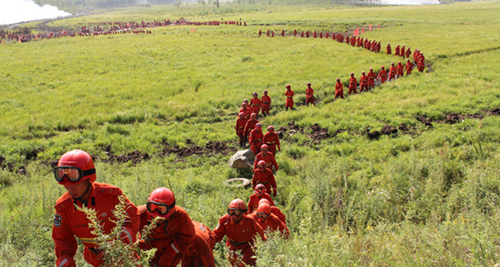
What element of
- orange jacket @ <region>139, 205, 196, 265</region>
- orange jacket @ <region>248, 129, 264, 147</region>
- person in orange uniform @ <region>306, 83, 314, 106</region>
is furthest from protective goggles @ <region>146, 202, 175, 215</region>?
person in orange uniform @ <region>306, 83, 314, 106</region>

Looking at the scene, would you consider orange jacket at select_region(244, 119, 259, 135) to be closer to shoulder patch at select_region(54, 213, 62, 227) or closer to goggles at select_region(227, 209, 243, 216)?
goggles at select_region(227, 209, 243, 216)

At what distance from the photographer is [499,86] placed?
609 inches

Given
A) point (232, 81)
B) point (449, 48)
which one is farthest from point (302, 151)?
point (449, 48)

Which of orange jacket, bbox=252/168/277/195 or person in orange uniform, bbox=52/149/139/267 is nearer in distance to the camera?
person in orange uniform, bbox=52/149/139/267

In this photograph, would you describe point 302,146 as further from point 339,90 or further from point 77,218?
point 77,218

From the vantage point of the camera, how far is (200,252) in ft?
13.6

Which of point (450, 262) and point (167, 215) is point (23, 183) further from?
point (450, 262)

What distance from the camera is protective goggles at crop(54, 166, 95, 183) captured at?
2.79m

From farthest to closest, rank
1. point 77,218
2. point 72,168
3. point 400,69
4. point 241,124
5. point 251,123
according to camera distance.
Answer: point 400,69, point 241,124, point 251,123, point 77,218, point 72,168

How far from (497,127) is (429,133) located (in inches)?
86.9

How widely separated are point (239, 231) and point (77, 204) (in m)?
2.36

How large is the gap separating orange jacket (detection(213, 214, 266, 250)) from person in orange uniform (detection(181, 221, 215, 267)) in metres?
0.32

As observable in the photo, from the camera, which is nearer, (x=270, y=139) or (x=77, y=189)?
(x=77, y=189)

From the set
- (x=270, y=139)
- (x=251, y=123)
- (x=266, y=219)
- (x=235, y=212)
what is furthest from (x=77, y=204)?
(x=251, y=123)
